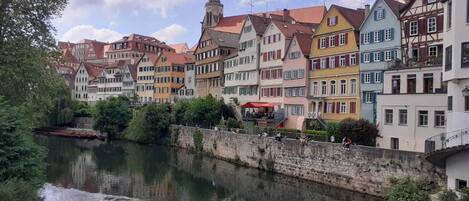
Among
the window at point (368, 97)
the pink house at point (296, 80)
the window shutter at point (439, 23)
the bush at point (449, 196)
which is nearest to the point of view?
the bush at point (449, 196)

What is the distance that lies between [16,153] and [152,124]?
163ft

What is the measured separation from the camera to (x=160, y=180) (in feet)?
131

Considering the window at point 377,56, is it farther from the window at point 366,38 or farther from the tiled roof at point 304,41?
the tiled roof at point 304,41

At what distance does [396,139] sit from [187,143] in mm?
30819

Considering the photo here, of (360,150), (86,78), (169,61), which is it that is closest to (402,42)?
(360,150)

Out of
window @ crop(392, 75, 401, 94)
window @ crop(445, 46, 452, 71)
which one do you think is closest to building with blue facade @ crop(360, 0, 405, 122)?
window @ crop(392, 75, 401, 94)

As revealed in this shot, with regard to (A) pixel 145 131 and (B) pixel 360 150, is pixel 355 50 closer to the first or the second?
(B) pixel 360 150

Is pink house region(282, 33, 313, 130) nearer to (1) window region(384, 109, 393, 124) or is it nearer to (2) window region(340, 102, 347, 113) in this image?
(2) window region(340, 102, 347, 113)

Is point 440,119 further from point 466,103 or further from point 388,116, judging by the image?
point 466,103

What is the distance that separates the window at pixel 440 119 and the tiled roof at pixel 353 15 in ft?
53.2

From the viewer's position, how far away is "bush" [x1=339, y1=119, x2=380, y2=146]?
3547 centimetres

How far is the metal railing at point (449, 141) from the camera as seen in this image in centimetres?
2345

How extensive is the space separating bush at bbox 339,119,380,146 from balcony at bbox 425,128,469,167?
28.0ft

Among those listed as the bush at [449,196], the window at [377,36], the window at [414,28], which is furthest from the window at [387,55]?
the bush at [449,196]
